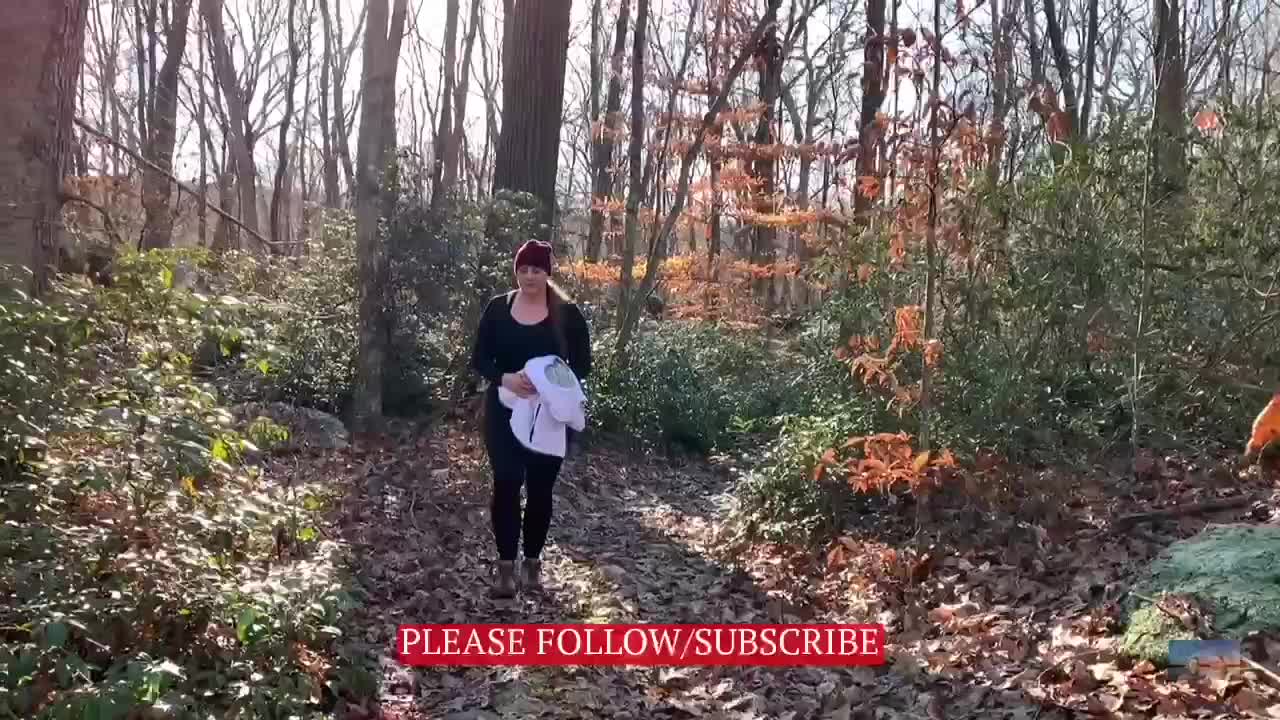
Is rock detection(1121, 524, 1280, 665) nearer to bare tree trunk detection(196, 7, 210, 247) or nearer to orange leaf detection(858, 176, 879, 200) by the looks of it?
orange leaf detection(858, 176, 879, 200)

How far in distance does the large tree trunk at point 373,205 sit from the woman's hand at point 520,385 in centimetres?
287

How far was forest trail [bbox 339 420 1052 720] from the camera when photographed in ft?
11.5

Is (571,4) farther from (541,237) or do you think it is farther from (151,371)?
(151,371)

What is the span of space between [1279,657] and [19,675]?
3.70 meters

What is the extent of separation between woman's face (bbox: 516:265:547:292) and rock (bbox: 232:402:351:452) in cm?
286

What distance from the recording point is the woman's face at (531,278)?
4441mm

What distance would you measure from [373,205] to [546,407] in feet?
9.89

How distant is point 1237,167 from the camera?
4637 mm

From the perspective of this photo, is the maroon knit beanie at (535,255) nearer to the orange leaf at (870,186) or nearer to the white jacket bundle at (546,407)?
the white jacket bundle at (546,407)

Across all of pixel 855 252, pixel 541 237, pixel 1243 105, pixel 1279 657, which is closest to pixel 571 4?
pixel 541 237

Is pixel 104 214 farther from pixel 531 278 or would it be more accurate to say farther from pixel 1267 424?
pixel 1267 424

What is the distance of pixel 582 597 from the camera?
471cm

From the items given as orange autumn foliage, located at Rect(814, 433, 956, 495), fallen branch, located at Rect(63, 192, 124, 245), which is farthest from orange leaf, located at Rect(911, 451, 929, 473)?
fallen branch, located at Rect(63, 192, 124, 245)

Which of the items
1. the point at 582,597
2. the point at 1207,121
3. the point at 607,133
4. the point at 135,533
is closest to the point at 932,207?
the point at 1207,121
